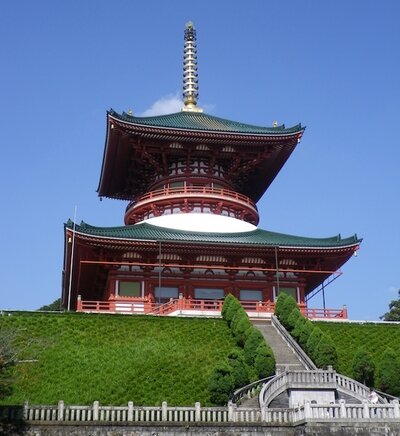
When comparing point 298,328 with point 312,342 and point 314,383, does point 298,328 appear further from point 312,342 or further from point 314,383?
point 314,383

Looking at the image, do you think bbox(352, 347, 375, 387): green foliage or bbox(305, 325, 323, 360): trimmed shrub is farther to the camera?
bbox(305, 325, 323, 360): trimmed shrub

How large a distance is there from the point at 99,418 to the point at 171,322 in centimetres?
1392

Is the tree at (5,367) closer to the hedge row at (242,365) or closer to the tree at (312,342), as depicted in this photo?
the hedge row at (242,365)

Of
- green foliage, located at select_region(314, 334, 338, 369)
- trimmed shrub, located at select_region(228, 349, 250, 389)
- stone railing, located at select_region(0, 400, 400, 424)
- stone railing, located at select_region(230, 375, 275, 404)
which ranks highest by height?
green foliage, located at select_region(314, 334, 338, 369)

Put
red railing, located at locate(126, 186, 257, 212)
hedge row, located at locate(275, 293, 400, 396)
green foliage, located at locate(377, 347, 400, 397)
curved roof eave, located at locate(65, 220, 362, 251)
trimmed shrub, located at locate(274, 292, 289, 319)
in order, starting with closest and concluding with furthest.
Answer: green foliage, located at locate(377, 347, 400, 397), hedge row, located at locate(275, 293, 400, 396), trimmed shrub, located at locate(274, 292, 289, 319), curved roof eave, located at locate(65, 220, 362, 251), red railing, located at locate(126, 186, 257, 212)

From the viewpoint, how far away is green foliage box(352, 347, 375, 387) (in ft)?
101

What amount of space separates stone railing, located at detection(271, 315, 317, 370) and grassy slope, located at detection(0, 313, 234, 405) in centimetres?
301

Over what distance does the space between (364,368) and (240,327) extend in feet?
22.7

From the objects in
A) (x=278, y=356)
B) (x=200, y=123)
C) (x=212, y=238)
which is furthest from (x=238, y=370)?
(x=200, y=123)

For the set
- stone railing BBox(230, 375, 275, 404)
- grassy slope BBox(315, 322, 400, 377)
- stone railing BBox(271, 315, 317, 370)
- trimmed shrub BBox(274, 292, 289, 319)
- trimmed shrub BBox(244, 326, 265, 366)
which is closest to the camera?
stone railing BBox(230, 375, 275, 404)

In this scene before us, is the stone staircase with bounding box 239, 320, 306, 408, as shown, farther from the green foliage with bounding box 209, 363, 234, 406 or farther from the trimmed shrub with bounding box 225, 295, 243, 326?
the trimmed shrub with bounding box 225, 295, 243, 326

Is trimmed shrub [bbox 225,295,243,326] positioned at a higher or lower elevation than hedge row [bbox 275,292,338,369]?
higher

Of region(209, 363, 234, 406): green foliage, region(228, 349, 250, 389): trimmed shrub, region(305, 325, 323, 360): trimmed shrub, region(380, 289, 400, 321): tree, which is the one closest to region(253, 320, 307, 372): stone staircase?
region(305, 325, 323, 360): trimmed shrub

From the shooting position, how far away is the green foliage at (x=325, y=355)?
105 feet
